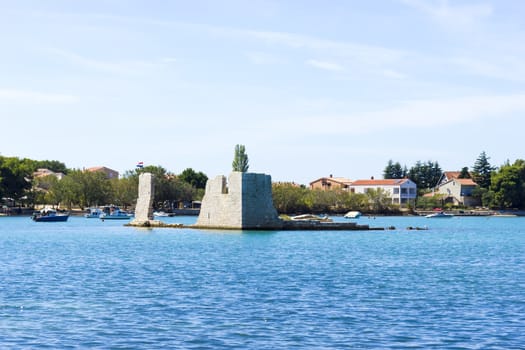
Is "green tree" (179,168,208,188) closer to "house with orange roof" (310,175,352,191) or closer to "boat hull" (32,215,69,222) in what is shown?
"house with orange roof" (310,175,352,191)

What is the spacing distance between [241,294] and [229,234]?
108 ft

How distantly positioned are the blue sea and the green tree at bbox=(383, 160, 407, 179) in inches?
5043

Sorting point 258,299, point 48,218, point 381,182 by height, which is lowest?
point 258,299

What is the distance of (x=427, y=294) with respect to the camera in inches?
1022

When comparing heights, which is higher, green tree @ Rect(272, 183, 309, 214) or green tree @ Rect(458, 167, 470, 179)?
green tree @ Rect(458, 167, 470, 179)

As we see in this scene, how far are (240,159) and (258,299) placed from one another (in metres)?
83.0

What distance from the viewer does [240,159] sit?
107m

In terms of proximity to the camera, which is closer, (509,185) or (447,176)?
(509,185)

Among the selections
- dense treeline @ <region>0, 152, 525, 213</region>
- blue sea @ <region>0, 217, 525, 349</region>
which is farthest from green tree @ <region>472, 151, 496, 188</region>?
blue sea @ <region>0, 217, 525, 349</region>

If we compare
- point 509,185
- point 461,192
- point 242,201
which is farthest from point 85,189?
point 461,192

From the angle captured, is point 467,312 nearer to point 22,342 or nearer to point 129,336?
point 129,336

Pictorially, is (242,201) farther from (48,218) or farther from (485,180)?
(485,180)

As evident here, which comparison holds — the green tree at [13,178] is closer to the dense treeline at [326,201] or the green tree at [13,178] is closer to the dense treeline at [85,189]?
the dense treeline at [85,189]

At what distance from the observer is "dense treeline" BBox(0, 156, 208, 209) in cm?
11488
